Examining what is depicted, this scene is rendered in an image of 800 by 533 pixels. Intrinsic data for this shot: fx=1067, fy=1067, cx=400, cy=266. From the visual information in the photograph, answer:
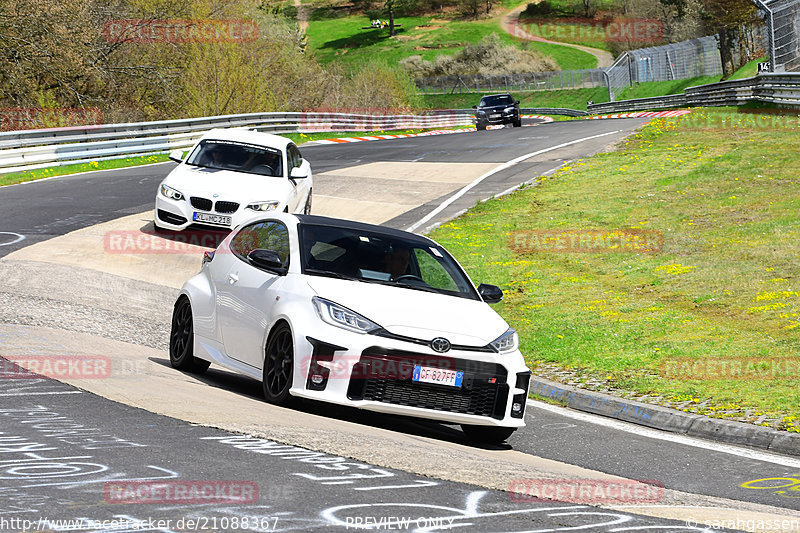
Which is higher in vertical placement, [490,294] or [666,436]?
[490,294]

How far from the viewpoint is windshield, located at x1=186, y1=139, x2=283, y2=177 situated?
17734 millimetres

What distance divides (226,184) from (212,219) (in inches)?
25.6

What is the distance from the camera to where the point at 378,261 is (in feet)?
29.5

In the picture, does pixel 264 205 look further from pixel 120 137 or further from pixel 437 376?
pixel 120 137

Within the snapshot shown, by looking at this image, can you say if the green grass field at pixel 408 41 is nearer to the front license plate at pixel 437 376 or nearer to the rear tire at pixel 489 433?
the rear tire at pixel 489 433

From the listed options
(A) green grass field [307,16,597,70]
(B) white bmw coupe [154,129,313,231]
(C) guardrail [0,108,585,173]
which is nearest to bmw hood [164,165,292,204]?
(B) white bmw coupe [154,129,313,231]

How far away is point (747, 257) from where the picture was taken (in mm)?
16875

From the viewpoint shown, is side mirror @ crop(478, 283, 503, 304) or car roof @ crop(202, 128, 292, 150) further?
car roof @ crop(202, 128, 292, 150)

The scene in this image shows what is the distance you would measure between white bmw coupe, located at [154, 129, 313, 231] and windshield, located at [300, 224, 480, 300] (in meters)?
7.60

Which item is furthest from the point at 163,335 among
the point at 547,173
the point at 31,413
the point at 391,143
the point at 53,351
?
the point at 391,143

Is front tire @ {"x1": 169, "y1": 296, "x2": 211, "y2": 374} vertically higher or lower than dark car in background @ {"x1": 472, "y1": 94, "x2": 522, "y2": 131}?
lower

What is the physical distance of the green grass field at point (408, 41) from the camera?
134 m

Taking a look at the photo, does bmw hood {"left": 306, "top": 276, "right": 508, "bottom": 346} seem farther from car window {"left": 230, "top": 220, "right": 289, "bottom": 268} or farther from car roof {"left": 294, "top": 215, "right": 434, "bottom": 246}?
car roof {"left": 294, "top": 215, "right": 434, "bottom": 246}

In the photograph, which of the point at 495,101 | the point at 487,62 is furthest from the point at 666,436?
the point at 487,62
